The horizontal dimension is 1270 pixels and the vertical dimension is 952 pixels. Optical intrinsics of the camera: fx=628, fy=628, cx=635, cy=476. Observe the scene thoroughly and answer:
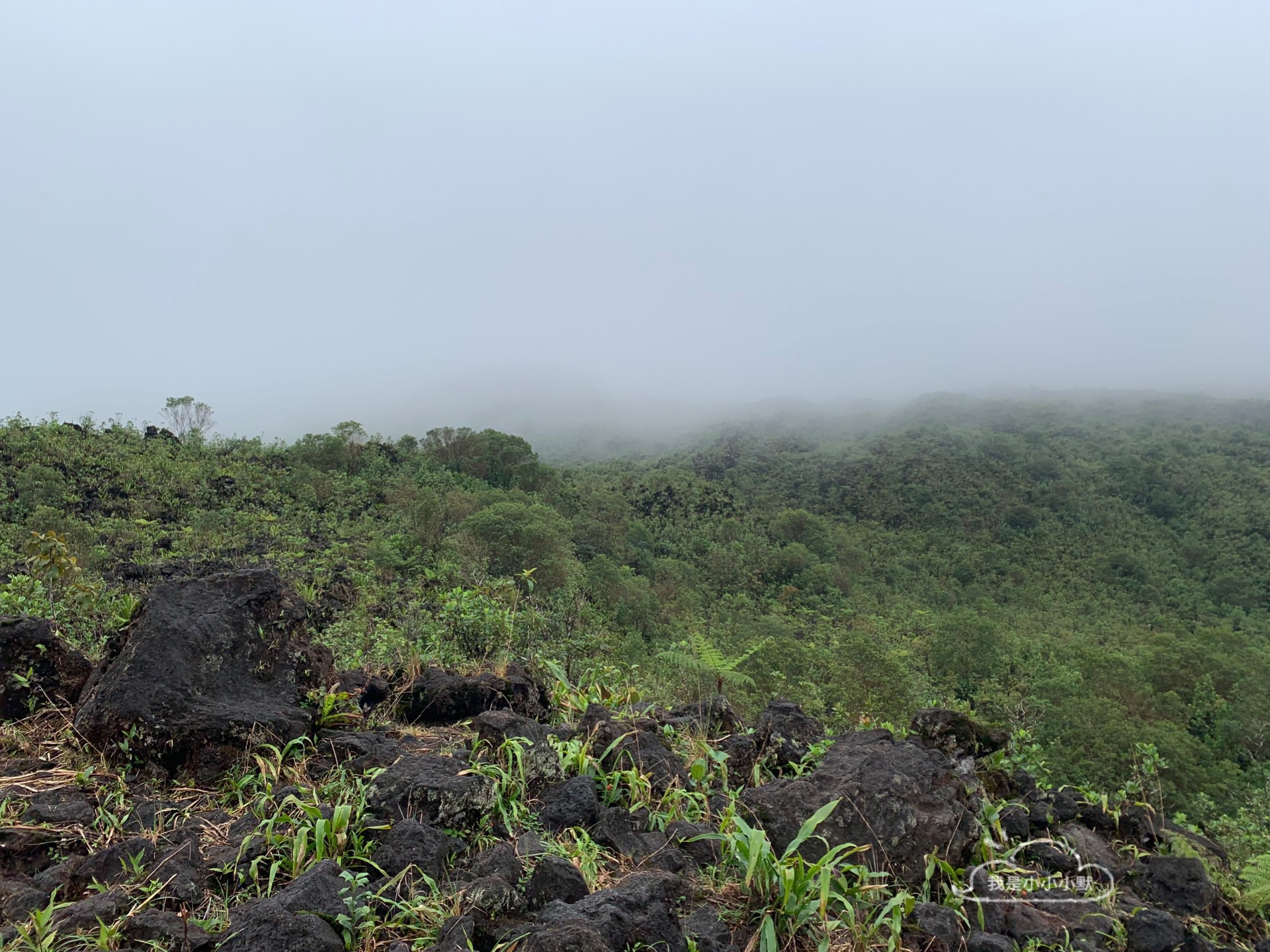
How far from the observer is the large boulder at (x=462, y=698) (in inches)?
192

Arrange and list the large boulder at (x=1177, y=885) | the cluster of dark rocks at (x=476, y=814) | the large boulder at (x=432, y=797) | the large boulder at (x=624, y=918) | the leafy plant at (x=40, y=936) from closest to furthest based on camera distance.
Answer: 1. the leafy plant at (x=40, y=936)
2. the large boulder at (x=624, y=918)
3. the cluster of dark rocks at (x=476, y=814)
4. the large boulder at (x=432, y=797)
5. the large boulder at (x=1177, y=885)

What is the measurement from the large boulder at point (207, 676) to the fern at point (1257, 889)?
6190mm

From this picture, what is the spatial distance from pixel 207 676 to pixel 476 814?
204 centimetres

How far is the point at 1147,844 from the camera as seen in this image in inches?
193

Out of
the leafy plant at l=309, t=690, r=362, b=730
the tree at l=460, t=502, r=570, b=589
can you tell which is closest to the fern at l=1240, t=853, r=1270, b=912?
the leafy plant at l=309, t=690, r=362, b=730

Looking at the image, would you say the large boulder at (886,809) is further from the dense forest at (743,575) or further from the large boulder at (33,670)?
the large boulder at (33,670)

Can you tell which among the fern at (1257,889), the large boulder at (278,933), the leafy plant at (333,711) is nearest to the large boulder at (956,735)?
the fern at (1257,889)

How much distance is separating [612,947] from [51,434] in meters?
31.1

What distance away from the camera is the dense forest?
40.0 feet

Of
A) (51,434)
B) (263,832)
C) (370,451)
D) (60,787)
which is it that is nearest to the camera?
(263,832)

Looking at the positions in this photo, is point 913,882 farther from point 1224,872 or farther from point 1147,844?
point 1224,872

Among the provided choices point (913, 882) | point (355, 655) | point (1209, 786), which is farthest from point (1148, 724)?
point (355, 655)

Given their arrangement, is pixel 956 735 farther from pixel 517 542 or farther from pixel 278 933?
pixel 517 542

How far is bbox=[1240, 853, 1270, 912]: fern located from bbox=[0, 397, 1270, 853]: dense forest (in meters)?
1.15
